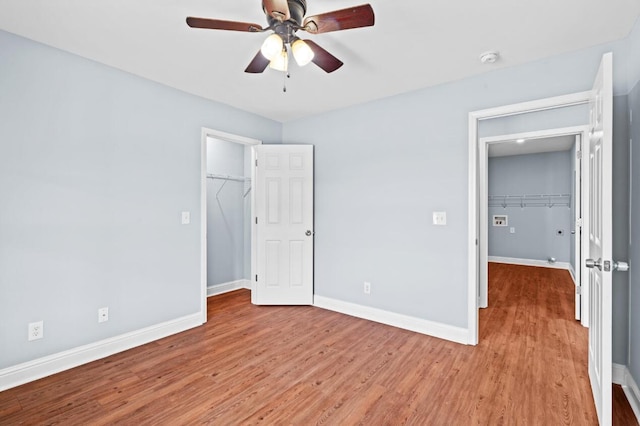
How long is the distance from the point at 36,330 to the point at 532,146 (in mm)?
7568

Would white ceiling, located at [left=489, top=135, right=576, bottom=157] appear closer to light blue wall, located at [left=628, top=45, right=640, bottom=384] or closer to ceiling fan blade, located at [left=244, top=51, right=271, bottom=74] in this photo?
light blue wall, located at [left=628, top=45, right=640, bottom=384]

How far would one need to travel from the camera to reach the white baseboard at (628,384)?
1.94m

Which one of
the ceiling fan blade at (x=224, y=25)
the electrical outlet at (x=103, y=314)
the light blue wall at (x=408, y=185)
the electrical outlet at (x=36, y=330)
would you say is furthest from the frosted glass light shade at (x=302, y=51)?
the electrical outlet at (x=36, y=330)

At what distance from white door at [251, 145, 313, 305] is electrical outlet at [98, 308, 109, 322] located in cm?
172

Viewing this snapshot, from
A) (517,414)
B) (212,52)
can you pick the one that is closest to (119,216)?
(212,52)

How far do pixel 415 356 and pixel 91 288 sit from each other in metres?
2.78

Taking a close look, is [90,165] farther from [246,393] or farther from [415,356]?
[415,356]

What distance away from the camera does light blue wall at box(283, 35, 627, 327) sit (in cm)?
274

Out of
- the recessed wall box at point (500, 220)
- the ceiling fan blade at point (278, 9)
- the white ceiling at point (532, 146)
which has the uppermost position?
the white ceiling at point (532, 146)

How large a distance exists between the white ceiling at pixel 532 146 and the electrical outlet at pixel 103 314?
20.2 feet

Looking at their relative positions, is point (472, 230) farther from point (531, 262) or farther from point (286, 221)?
point (531, 262)

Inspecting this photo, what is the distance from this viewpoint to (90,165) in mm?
2627

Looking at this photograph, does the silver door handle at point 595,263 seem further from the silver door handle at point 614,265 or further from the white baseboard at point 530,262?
the white baseboard at point 530,262

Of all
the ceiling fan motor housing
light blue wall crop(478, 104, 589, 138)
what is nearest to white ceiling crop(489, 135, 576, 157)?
light blue wall crop(478, 104, 589, 138)
